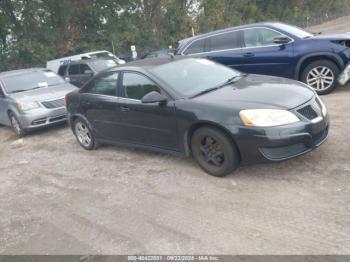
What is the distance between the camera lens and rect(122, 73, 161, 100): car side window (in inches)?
206

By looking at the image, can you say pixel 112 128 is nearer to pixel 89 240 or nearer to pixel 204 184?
pixel 204 184

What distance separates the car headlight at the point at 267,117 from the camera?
4.22 m

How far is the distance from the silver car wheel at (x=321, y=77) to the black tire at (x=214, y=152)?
13.3 feet

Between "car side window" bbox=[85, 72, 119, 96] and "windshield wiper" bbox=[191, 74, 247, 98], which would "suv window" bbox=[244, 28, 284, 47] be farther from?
"car side window" bbox=[85, 72, 119, 96]

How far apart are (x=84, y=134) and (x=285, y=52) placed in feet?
14.8

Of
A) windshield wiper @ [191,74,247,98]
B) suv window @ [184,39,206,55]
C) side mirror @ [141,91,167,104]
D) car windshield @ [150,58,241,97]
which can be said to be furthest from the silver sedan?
windshield wiper @ [191,74,247,98]

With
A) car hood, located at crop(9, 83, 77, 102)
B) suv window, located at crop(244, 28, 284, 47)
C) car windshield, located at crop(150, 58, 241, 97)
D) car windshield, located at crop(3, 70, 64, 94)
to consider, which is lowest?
car hood, located at crop(9, 83, 77, 102)

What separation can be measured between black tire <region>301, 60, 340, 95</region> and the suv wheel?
453 centimetres

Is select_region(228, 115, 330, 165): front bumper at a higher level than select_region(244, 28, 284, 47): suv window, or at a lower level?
lower

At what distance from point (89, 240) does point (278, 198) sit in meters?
2.09

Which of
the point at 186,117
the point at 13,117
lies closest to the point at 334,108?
the point at 186,117

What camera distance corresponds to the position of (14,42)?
22.9m

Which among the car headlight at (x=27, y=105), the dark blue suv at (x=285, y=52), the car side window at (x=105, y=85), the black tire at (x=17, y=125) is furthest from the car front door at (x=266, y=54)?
the black tire at (x=17, y=125)

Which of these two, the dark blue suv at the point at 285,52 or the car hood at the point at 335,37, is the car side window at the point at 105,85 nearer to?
the dark blue suv at the point at 285,52
